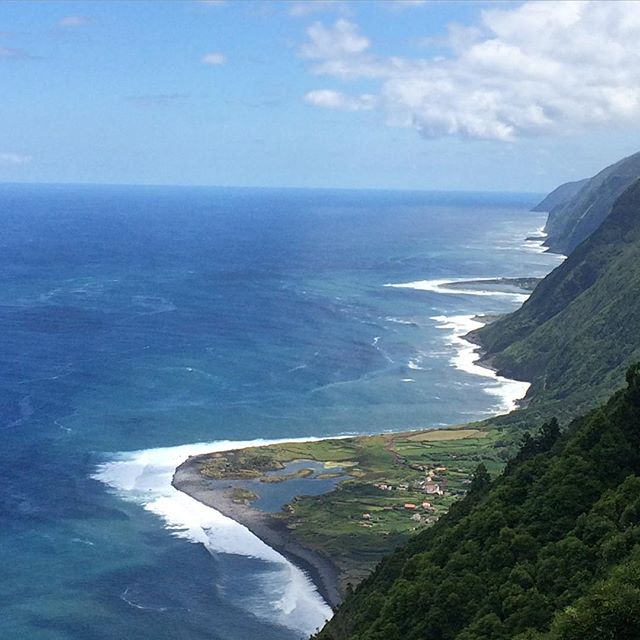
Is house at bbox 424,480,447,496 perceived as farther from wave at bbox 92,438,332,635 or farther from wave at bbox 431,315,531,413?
wave at bbox 431,315,531,413

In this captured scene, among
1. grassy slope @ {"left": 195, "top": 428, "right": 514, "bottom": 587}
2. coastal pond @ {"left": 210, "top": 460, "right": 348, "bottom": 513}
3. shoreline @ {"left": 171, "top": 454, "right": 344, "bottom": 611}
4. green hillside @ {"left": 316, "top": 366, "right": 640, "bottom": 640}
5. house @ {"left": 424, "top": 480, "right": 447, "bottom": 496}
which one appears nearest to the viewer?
green hillside @ {"left": 316, "top": 366, "right": 640, "bottom": 640}

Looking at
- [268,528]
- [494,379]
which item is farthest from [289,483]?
[494,379]

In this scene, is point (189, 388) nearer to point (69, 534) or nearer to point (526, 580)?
point (69, 534)

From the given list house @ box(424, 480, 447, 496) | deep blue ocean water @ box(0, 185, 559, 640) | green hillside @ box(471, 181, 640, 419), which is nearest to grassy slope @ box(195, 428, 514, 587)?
house @ box(424, 480, 447, 496)

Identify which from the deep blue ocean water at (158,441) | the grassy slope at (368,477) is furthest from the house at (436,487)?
the deep blue ocean water at (158,441)

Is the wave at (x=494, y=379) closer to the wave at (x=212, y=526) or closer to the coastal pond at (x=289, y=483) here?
the wave at (x=212, y=526)

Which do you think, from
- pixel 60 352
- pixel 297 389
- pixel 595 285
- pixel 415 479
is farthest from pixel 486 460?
pixel 60 352
